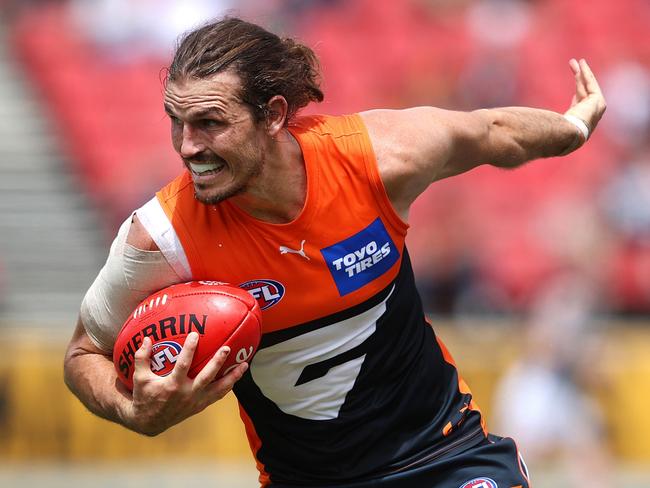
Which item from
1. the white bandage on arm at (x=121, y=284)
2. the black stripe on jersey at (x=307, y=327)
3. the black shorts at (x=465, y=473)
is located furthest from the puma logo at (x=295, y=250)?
the black shorts at (x=465, y=473)

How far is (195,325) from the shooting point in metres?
3.81

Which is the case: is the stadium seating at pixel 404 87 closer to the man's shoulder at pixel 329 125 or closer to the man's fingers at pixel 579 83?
the man's fingers at pixel 579 83

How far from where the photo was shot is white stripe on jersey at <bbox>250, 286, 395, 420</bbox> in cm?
411

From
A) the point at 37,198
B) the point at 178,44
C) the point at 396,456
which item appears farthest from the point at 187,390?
the point at 37,198

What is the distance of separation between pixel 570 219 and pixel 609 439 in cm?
241

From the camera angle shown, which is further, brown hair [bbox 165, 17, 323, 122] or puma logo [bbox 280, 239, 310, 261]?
puma logo [bbox 280, 239, 310, 261]

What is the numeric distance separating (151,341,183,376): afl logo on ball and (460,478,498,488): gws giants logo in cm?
119

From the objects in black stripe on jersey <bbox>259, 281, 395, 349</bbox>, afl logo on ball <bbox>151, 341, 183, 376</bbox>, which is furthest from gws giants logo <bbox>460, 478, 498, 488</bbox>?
afl logo on ball <bbox>151, 341, 183, 376</bbox>

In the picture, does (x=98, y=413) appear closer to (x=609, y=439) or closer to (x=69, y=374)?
(x=69, y=374)

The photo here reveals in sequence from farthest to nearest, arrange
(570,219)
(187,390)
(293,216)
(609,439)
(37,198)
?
(37,198) < (570,219) < (609,439) < (293,216) < (187,390)

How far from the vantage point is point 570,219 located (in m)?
11.7

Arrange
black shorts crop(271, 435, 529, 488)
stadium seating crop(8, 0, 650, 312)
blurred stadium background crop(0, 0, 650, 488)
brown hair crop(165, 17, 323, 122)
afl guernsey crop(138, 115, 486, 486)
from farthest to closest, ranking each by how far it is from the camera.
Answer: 1. stadium seating crop(8, 0, 650, 312)
2. blurred stadium background crop(0, 0, 650, 488)
3. black shorts crop(271, 435, 529, 488)
4. afl guernsey crop(138, 115, 486, 486)
5. brown hair crop(165, 17, 323, 122)

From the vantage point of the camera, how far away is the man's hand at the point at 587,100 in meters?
4.84

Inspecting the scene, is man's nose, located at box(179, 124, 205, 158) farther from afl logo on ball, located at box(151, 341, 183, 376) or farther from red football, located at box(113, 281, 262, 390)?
afl logo on ball, located at box(151, 341, 183, 376)
